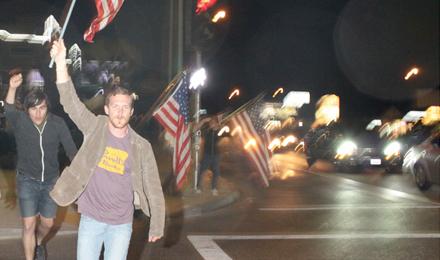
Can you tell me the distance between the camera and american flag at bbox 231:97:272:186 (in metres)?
13.5

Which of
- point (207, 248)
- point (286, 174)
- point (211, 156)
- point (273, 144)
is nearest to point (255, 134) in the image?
point (211, 156)

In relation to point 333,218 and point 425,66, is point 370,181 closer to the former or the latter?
point 333,218

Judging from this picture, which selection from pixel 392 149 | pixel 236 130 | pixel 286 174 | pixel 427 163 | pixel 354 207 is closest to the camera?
pixel 354 207

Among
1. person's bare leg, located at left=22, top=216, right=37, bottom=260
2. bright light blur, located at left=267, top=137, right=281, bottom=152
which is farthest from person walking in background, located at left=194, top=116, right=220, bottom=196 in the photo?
person's bare leg, located at left=22, top=216, right=37, bottom=260

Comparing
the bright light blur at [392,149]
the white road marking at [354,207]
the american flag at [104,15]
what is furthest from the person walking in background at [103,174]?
the bright light blur at [392,149]

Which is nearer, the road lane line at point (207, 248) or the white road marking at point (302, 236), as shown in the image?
the road lane line at point (207, 248)

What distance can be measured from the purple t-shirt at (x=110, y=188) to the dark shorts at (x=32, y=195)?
166cm

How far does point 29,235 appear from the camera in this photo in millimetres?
5777

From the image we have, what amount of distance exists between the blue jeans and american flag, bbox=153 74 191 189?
6963 millimetres

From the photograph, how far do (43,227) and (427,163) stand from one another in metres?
10.4

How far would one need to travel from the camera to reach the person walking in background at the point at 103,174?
159 inches

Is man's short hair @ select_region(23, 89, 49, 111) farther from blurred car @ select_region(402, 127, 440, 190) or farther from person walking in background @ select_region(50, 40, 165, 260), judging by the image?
blurred car @ select_region(402, 127, 440, 190)

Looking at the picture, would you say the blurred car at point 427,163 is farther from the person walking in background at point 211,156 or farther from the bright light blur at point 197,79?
the bright light blur at point 197,79

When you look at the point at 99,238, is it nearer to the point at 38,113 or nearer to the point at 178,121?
the point at 38,113
